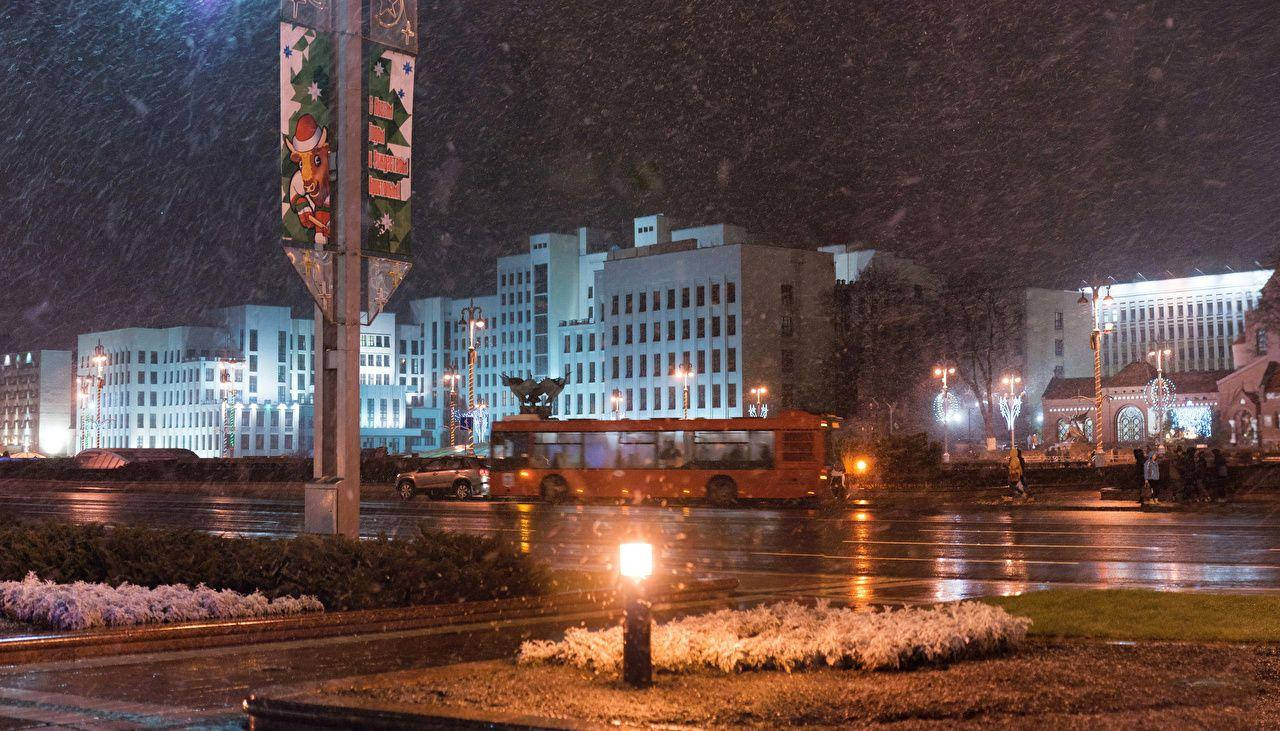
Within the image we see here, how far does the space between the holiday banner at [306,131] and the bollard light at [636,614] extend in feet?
28.5

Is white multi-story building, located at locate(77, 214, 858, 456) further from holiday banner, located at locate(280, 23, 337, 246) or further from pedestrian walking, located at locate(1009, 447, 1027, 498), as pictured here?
holiday banner, located at locate(280, 23, 337, 246)

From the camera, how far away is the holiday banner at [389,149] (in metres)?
15.0

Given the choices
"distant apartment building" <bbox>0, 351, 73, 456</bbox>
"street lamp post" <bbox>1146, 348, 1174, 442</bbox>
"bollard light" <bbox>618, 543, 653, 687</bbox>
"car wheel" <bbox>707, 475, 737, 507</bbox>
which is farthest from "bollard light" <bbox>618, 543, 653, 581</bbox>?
"distant apartment building" <bbox>0, 351, 73, 456</bbox>

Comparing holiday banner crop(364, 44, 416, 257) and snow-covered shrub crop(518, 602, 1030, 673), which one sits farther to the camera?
holiday banner crop(364, 44, 416, 257)

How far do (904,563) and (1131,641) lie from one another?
9.54 m

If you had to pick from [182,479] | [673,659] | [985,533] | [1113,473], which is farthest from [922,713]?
[182,479]

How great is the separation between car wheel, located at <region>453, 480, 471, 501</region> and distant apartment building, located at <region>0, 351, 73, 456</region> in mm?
125375

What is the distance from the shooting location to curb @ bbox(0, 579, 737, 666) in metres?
10.4

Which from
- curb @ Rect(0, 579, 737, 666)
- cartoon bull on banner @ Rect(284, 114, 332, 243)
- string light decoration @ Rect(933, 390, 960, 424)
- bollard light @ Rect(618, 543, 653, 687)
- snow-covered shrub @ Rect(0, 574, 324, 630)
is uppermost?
cartoon bull on banner @ Rect(284, 114, 332, 243)

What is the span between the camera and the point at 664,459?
4197cm

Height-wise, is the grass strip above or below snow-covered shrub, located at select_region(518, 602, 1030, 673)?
below

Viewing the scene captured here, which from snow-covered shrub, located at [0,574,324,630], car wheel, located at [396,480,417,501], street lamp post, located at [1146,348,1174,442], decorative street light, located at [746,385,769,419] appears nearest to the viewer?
snow-covered shrub, located at [0,574,324,630]

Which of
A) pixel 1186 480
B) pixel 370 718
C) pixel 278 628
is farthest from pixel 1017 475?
pixel 370 718

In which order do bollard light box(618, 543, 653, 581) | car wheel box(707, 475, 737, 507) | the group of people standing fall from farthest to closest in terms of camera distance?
car wheel box(707, 475, 737, 507) < the group of people standing < bollard light box(618, 543, 653, 581)
